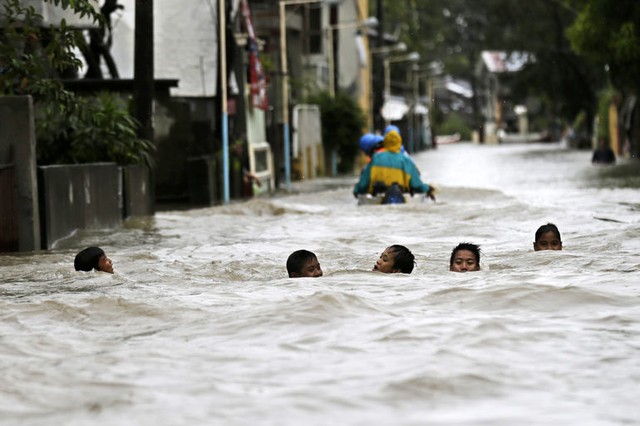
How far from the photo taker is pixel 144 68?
22.2 metres

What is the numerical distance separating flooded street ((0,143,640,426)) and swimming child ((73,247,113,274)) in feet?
0.60

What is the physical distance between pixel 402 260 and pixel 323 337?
3.65m

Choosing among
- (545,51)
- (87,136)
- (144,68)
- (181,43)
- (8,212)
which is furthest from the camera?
(545,51)

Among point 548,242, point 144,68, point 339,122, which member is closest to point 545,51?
point 339,122

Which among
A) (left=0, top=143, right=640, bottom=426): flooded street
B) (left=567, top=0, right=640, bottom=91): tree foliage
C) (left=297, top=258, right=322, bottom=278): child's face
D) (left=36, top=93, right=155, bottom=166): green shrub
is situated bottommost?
(left=0, top=143, right=640, bottom=426): flooded street

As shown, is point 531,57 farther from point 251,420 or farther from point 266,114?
point 251,420

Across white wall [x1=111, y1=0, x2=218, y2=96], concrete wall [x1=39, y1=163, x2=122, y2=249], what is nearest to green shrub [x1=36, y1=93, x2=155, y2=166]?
concrete wall [x1=39, y1=163, x2=122, y2=249]

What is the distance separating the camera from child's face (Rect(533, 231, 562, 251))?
14.4 m

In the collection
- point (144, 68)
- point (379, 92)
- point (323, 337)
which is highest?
point (379, 92)

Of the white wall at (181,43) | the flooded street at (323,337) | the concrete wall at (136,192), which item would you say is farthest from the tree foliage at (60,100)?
the white wall at (181,43)

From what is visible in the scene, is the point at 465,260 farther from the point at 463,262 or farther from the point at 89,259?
the point at 89,259

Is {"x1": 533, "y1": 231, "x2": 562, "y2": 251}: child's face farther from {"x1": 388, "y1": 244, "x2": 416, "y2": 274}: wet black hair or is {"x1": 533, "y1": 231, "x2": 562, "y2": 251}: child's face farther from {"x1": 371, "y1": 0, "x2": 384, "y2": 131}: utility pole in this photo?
{"x1": 371, "y1": 0, "x2": 384, "y2": 131}: utility pole

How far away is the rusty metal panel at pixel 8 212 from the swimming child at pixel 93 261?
297 centimetres

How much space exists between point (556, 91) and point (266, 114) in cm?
4345
